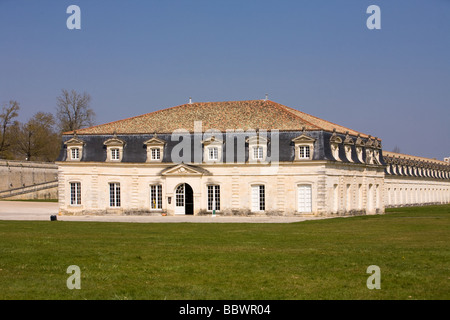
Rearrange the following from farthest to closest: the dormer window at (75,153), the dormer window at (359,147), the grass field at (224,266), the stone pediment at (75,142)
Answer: the dormer window at (359,147), the dormer window at (75,153), the stone pediment at (75,142), the grass field at (224,266)

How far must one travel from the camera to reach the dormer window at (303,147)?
1879 inches

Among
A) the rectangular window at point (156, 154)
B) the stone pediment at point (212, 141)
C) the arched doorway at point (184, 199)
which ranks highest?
the stone pediment at point (212, 141)

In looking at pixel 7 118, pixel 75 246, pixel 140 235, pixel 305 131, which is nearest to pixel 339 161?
pixel 305 131

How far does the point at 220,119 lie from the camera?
51.9 meters

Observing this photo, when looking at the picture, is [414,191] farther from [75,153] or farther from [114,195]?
[75,153]

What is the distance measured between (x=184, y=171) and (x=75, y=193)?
348 inches

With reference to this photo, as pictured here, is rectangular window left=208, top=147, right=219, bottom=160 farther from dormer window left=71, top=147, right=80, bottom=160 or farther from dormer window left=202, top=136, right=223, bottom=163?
dormer window left=71, top=147, right=80, bottom=160

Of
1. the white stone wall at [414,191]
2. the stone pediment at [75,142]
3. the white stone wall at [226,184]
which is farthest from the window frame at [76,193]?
the white stone wall at [414,191]

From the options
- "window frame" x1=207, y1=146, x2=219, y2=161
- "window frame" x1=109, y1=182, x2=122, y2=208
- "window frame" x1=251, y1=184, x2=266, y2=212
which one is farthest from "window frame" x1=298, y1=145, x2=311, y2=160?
"window frame" x1=109, y1=182, x2=122, y2=208

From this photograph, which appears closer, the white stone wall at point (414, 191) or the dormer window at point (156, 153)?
the dormer window at point (156, 153)

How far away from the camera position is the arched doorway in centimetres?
5009

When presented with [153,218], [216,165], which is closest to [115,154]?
[153,218]

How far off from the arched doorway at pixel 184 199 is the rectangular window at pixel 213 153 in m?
2.99

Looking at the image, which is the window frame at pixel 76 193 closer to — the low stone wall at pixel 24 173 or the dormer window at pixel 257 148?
the dormer window at pixel 257 148
